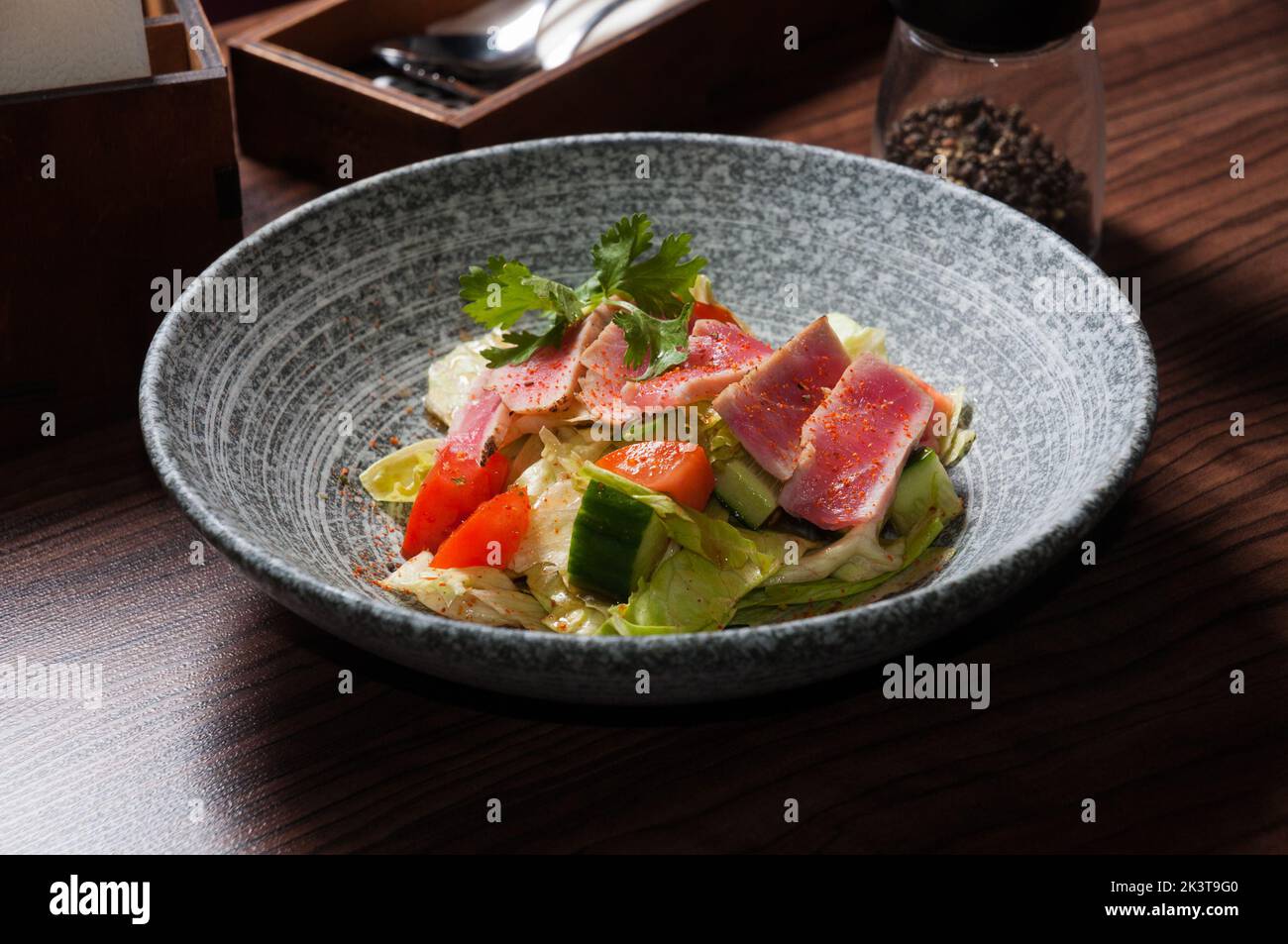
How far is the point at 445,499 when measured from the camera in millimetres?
1428

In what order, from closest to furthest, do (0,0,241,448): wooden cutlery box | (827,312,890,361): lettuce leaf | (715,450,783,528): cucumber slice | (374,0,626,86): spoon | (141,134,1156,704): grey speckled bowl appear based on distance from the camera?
(141,134,1156,704): grey speckled bowl, (715,450,783,528): cucumber slice, (0,0,241,448): wooden cutlery box, (827,312,890,361): lettuce leaf, (374,0,626,86): spoon

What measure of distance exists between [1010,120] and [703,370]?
33.7 inches

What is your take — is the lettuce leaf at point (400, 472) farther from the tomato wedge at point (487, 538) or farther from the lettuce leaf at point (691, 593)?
the lettuce leaf at point (691, 593)

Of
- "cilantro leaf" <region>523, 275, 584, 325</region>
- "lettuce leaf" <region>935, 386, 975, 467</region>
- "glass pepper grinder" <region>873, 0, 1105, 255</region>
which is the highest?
"glass pepper grinder" <region>873, 0, 1105, 255</region>

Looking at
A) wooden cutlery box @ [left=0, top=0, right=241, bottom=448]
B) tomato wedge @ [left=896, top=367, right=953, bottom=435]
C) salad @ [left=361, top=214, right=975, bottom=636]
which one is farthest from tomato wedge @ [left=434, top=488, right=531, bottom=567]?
wooden cutlery box @ [left=0, top=0, right=241, bottom=448]

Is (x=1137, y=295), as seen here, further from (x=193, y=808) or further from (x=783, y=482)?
(x=193, y=808)

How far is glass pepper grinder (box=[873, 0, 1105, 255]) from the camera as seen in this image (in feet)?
6.47

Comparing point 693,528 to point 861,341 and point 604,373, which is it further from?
point 861,341

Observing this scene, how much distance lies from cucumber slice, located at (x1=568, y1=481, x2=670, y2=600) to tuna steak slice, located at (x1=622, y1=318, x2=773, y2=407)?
0.52 feet

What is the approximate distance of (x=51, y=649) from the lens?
4.58 feet

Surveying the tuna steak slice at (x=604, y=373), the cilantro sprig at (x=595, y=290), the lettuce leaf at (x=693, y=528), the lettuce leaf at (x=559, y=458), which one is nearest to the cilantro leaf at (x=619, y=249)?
the cilantro sprig at (x=595, y=290)

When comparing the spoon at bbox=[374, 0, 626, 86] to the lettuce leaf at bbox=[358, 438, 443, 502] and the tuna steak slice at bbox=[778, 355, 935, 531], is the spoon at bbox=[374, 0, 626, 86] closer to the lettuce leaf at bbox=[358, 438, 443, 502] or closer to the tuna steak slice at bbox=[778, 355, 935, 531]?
the lettuce leaf at bbox=[358, 438, 443, 502]

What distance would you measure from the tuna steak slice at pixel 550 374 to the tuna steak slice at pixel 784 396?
7.3 inches
